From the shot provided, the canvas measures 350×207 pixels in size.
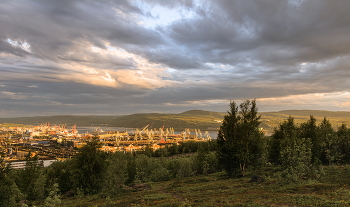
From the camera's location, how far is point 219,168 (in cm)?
4506

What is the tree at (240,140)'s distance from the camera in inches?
1141

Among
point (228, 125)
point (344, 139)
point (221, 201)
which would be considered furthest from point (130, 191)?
point (344, 139)

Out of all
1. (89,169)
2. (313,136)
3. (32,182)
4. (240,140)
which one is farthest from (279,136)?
(32,182)

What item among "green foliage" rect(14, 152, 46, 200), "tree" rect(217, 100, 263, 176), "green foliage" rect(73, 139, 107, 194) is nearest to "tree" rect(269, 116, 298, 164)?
"tree" rect(217, 100, 263, 176)

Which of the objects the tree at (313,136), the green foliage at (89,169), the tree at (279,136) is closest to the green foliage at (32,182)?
the green foliage at (89,169)

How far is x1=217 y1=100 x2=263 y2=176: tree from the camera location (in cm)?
2897

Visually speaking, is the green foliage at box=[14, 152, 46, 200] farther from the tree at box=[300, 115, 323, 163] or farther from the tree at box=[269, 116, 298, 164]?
the tree at box=[300, 115, 323, 163]

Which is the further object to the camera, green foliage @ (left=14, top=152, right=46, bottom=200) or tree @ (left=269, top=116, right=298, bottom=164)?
tree @ (left=269, top=116, right=298, bottom=164)

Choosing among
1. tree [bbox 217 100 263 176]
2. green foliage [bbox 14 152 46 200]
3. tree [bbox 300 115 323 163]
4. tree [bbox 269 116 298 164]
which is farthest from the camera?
tree [bbox 269 116 298 164]

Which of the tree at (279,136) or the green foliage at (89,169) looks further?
the tree at (279,136)

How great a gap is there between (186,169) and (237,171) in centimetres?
1524

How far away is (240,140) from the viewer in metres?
29.1

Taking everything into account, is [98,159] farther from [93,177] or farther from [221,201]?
[221,201]

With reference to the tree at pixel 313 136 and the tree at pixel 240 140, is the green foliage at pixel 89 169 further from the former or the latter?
the tree at pixel 313 136
